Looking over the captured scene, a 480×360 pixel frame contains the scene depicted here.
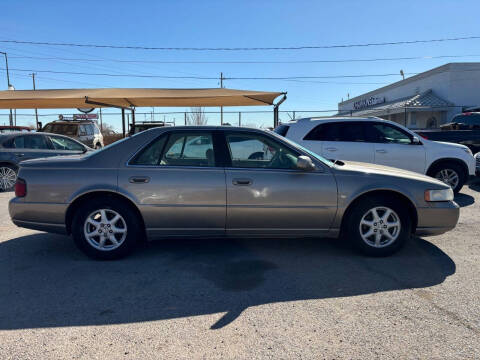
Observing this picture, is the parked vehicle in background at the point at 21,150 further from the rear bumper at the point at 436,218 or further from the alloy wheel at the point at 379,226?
the rear bumper at the point at 436,218

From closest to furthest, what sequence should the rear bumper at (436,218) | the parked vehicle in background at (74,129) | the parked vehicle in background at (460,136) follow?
the rear bumper at (436,218)
the parked vehicle in background at (460,136)
the parked vehicle in background at (74,129)

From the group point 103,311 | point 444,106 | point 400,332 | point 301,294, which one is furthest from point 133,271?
point 444,106

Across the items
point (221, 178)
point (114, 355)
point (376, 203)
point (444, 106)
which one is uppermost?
point (444, 106)

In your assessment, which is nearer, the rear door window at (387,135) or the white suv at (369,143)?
the white suv at (369,143)

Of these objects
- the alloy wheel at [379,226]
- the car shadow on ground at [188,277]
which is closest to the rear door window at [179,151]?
the car shadow on ground at [188,277]

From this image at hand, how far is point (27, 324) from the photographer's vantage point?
2.79 m

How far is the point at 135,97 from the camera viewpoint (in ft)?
44.1

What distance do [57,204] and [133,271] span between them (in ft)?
3.84

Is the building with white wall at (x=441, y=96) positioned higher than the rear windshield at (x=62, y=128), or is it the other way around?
the building with white wall at (x=441, y=96)

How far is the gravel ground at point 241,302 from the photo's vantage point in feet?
8.21

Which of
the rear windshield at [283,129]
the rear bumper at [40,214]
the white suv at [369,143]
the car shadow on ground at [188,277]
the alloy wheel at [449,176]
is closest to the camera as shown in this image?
the car shadow on ground at [188,277]

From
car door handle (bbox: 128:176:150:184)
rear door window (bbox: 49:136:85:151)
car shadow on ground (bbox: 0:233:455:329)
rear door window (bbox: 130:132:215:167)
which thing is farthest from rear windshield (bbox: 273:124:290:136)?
rear door window (bbox: 49:136:85:151)

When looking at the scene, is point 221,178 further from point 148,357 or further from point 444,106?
point 444,106

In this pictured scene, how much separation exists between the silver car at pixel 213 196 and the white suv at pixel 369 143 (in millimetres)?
3237
